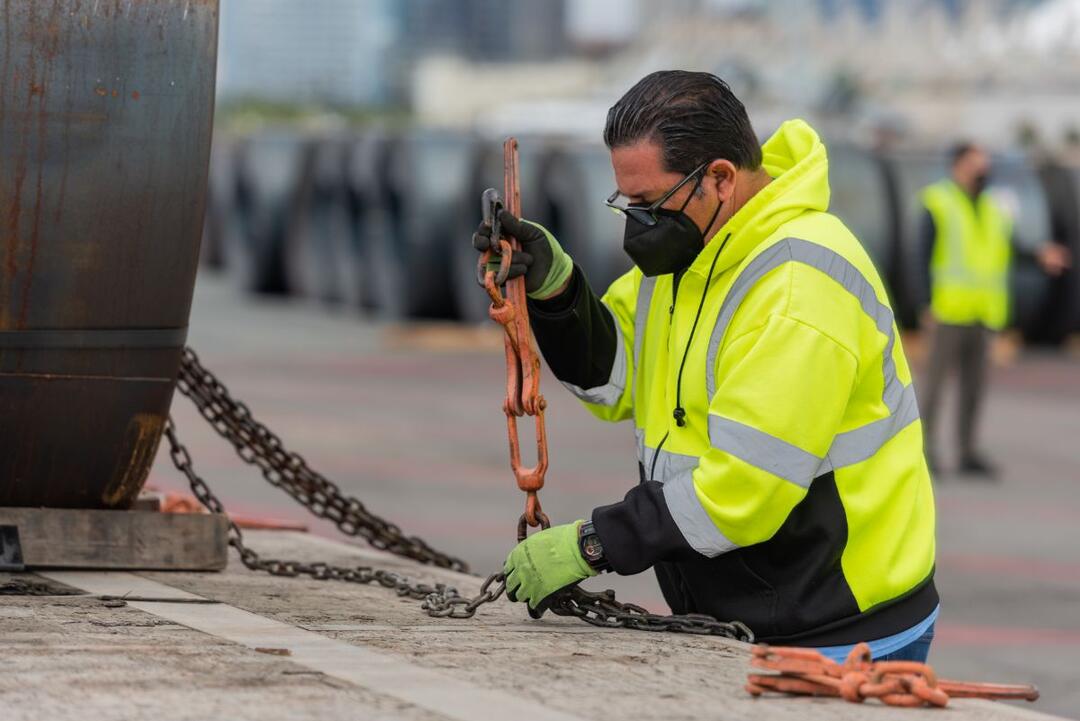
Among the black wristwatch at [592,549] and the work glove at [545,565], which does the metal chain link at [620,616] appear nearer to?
the work glove at [545,565]

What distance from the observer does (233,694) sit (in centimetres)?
351

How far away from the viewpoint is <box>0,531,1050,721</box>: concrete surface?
11.3 ft

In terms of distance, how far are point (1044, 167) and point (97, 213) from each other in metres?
18.1

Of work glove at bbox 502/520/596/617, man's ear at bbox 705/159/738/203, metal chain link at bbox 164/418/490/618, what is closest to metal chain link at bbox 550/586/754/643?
work glove at bbox 502/520/596/617

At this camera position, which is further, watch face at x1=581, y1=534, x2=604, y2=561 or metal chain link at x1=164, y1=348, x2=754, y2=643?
metal chain link at x1=164, y1=348, x2=754, y2=643

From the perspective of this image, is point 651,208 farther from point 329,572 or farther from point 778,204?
point 329,572

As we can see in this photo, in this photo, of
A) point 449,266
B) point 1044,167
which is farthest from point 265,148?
point 1044,167

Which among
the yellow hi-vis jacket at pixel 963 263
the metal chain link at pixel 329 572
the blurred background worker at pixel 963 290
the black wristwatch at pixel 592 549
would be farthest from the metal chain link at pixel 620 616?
the yellow hi-vis jacket at pixel 963 263

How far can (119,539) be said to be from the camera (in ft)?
17.4

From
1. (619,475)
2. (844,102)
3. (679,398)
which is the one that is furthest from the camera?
(844,102)

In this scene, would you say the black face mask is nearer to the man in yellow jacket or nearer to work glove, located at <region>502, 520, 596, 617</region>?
the man in yellow jacket

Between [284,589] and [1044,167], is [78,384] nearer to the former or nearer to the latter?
[284,589]

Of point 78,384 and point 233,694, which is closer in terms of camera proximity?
point 233,694

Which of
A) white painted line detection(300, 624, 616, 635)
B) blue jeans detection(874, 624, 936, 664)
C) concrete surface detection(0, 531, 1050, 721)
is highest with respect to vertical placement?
blue jeans detection(874, 624, 936, 664)
